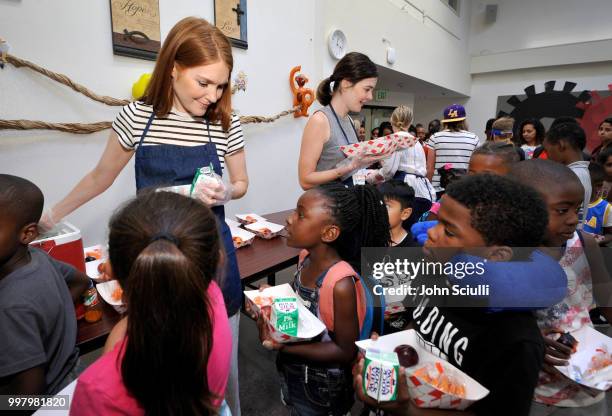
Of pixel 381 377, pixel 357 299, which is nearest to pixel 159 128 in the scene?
pixel 357 299

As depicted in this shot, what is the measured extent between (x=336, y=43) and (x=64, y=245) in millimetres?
3567

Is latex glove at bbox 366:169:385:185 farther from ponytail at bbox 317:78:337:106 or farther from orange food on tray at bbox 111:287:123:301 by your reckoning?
orange food on tray at bbox 111:287:123:301

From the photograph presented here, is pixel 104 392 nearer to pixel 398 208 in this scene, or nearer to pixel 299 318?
pixel 299 318

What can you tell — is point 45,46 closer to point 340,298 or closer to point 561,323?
point 340,298

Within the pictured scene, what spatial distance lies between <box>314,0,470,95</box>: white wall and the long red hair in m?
2.68

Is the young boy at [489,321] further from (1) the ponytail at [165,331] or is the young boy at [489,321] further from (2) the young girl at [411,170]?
(2) the young girl at [411,170]

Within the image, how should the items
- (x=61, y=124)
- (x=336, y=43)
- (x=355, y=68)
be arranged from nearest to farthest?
1. (x=355, y=68)
2. (x=61, y=124)
3. (x=336, y=43)

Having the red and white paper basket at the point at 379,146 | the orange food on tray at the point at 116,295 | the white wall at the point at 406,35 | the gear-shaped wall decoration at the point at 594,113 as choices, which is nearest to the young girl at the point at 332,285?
the red and white paper basket at the point at 379,146

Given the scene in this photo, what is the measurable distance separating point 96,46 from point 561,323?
2.62 metres

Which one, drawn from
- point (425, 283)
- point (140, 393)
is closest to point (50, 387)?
point (140, 393)

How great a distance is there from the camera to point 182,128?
1172 mm

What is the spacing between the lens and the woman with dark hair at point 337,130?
1717 mm

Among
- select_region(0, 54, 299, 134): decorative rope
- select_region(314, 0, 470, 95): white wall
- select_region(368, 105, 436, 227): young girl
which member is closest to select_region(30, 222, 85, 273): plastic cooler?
select_region(0, 54, 299, 134): decorative rope

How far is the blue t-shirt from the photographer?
80cm
